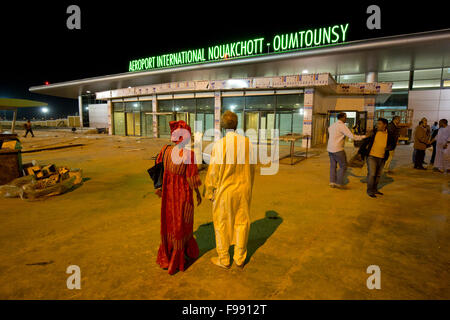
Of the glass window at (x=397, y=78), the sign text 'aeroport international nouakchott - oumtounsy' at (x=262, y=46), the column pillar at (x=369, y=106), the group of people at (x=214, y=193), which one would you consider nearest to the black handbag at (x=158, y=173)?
the group of people at (x=214, y=193)

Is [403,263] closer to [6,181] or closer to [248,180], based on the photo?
[248,180]

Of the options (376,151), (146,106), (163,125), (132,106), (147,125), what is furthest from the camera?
(132,106)

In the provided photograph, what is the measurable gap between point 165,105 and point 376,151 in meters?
17.8

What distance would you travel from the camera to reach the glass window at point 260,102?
51.6 ft

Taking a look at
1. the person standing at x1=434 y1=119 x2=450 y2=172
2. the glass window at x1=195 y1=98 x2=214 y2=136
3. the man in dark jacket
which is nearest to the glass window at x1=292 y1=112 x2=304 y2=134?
the glass window at x1=195 y1=98 x2=214 y2=136

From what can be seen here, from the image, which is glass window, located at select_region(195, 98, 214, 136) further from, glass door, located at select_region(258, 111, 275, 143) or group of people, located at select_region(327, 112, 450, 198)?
group of people, located at select_region(327, 112, 450, 198)

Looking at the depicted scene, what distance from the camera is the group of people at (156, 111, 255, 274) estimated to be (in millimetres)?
2682

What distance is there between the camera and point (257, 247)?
10.8 ft

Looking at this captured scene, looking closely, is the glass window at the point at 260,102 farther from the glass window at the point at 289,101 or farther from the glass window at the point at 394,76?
the glass window at the point at 394,76

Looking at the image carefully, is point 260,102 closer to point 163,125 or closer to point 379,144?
point 163,125

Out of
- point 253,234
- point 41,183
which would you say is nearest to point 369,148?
point 253,234

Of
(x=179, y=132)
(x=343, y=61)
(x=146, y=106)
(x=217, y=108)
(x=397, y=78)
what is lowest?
(x=179, y=132)

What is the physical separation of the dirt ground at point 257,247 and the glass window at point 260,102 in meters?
10.8
